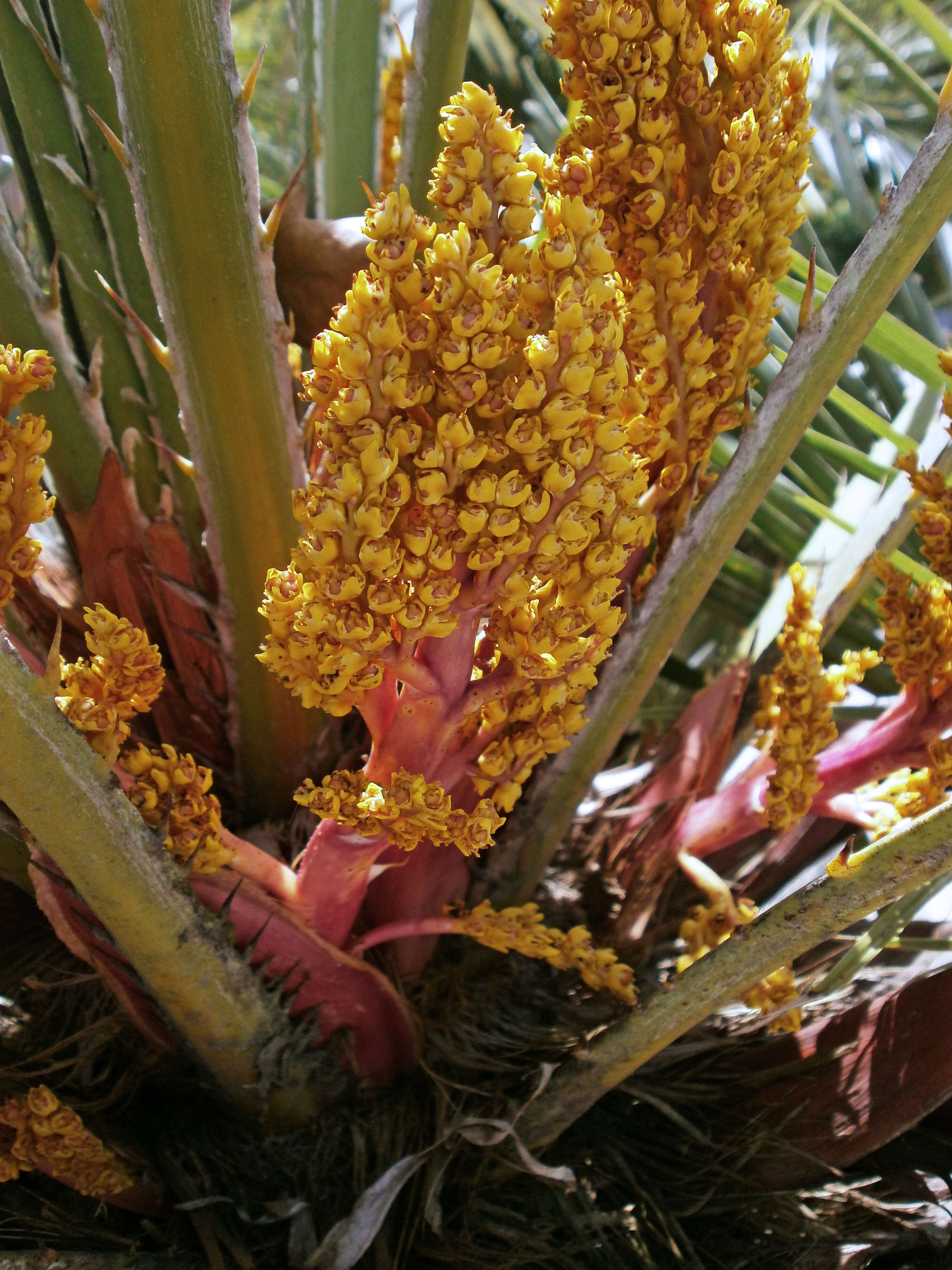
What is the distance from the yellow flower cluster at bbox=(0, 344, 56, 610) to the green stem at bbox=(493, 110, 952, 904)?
0.33 metres

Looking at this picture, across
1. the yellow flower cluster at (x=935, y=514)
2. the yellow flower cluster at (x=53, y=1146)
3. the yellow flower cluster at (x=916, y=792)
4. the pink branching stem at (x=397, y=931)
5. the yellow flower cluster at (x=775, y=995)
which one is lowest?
the yellow flower cluster at (x=53, y=1146)

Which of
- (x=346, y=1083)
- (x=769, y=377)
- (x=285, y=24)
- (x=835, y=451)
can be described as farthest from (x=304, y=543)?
(x=285, y=24)

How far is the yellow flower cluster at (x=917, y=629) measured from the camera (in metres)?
0.62

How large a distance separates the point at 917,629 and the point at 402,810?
1.15 feet

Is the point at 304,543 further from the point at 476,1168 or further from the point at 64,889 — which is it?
the point at 476,1168

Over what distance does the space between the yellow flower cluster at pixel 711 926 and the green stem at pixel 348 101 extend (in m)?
0.61

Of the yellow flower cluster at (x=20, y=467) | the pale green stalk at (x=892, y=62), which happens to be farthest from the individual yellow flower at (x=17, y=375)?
the pale green stalk at (x=892, y=62)

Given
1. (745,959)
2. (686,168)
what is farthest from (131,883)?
(686,168)

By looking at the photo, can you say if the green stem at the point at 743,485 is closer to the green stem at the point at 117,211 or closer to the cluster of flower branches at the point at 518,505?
the cluster of flower branches at the point at 518,505

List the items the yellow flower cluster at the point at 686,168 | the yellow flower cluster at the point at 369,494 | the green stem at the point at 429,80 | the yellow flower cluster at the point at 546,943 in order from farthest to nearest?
the green stem at the point at 429,80
the yellow flower cluster at the point at 546,943
the yellow flower cluster at the point at 686,168
the yellow flower cluster at the point at 369,494

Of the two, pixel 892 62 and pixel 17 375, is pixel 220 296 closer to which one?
pixel 17 375

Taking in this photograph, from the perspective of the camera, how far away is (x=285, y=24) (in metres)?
1.67

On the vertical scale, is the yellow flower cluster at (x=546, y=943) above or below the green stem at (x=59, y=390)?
below

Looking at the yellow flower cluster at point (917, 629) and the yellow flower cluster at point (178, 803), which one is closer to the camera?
the yellow flower cluster at point (178, 803)
